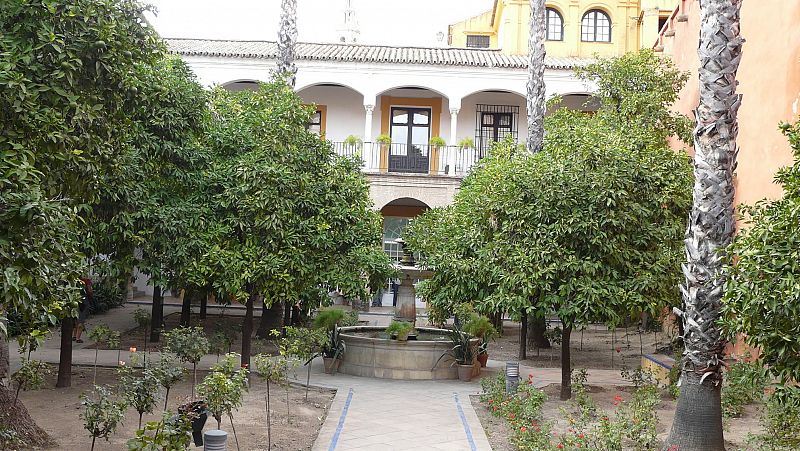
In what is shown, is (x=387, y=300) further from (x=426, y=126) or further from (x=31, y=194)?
(x=31, y=194)

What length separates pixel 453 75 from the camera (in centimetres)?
2491

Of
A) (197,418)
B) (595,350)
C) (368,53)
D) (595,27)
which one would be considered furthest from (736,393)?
(595,27)

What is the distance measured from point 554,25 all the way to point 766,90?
16.5m

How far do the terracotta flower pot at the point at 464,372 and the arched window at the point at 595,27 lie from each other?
59.7 ft

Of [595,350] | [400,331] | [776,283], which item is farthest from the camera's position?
[595,350]

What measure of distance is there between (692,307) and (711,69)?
7.82ft

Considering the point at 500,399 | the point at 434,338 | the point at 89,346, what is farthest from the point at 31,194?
the point at 89,346

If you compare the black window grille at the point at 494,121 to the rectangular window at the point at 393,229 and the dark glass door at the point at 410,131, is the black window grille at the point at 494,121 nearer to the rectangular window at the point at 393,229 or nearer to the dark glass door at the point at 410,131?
the dark glass door at the point at 410,131

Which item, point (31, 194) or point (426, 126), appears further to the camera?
point (426, 126)

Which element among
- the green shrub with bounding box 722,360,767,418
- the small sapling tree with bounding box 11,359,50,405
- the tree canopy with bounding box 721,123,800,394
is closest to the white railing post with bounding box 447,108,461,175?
the green shrub with bounding box 722,360,767,418

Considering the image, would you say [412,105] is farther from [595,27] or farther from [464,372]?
[464,372]

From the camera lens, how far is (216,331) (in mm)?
17484

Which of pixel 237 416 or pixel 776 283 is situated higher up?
pixel 776 283

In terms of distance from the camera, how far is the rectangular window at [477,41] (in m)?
33.5
